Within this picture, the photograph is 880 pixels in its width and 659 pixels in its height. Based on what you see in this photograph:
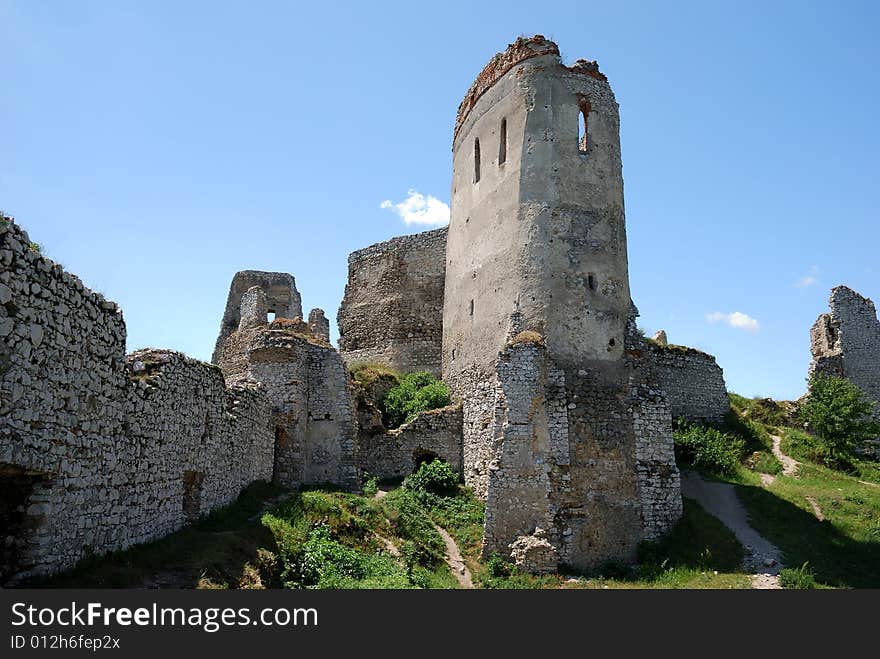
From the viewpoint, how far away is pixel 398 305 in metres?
27.7

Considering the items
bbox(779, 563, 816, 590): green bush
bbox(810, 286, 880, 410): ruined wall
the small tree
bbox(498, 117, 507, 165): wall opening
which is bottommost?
bbox(779, 563, 816, 590): green bush

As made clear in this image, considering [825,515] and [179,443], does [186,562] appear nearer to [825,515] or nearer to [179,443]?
[179,443]

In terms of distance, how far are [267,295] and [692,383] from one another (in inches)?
737

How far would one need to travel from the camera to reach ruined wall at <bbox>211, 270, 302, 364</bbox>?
30438 millimetres

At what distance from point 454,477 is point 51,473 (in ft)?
41.9

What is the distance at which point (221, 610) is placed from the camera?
22.6 feet

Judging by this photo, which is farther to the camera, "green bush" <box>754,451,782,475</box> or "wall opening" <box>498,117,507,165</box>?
"green bush" <box>754,451,782,475</box>

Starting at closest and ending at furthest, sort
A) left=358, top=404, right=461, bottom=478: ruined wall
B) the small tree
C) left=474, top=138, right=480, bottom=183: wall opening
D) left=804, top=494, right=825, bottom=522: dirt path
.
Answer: left=804, top=494, right=825, bottom=522: dirt path, left=358, top=404, right=461, bottom=478: ruined wall, left=474, top=138, right=480, bottom=183: wall opening, the small tree

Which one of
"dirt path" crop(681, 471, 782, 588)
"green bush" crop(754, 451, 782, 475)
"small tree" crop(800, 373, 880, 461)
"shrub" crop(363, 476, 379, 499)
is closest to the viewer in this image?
"dirt path" crop(681, 471, 782, 588)

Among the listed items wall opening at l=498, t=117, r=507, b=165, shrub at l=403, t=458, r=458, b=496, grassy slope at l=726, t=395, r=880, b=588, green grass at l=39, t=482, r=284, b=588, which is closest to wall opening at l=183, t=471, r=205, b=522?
green grass at l=39, t=482, r=284, b=588

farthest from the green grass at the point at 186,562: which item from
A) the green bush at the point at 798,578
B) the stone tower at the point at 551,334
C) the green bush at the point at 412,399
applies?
the green bush at the point at 798,578

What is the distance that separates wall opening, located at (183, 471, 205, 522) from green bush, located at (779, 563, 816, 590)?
11.9m

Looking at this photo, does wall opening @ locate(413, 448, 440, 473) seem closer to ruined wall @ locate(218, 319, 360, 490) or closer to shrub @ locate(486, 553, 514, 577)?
ruined wall @ locate(218, 319, 360, 490)

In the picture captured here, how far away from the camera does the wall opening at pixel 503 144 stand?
68.3 feet
